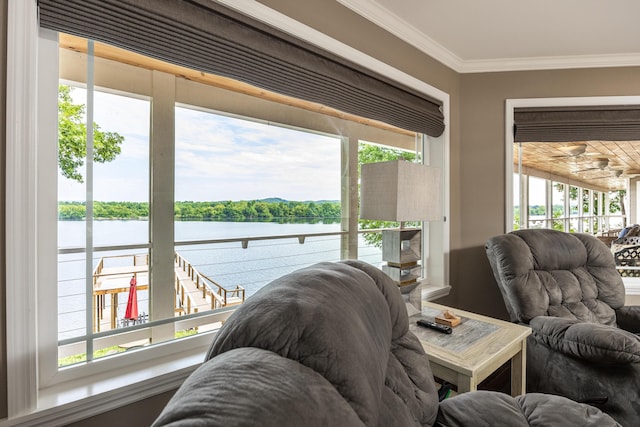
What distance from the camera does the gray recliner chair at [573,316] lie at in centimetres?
142

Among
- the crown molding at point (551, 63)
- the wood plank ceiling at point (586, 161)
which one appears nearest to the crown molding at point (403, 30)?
the crown molding at point (551, 63)

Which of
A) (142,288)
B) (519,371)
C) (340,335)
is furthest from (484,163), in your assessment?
(142,288)

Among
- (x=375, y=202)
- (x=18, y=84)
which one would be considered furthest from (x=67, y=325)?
(x=375, y=202)

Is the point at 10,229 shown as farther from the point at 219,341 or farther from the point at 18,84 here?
the point at 219,341

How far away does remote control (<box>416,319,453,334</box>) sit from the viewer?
1.55 metres

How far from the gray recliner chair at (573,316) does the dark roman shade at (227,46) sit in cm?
132

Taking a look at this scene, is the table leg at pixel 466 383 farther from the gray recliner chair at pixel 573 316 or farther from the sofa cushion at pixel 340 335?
the gray recliner chair at pixel 573 316

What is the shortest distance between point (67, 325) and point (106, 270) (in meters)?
0.27

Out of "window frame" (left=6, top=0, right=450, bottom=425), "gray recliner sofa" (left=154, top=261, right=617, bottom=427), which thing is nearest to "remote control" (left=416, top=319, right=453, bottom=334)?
"gray recliner sofa" (left=154, top=261, right=617, bottom=427)

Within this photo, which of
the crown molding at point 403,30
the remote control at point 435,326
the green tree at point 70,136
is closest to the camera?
the green tree at point 70,136

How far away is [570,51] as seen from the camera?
248 centimetres

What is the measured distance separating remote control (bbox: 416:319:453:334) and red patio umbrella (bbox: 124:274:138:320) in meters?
1.38

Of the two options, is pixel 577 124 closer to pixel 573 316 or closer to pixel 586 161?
pixel 586 161

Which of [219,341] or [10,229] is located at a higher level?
[10,229]
